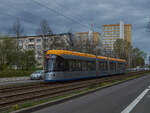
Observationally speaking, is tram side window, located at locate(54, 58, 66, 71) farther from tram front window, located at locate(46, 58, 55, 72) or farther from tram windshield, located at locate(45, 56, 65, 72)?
tram front window, located at locate(46, 58, 55, 72)

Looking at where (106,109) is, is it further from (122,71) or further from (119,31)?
(119,31)

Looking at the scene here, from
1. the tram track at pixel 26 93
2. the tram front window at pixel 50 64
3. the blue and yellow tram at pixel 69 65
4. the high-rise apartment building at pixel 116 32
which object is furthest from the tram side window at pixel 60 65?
the high-rise apartment building at pixel 116 32

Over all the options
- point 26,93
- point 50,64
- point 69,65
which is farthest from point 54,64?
point 26,93

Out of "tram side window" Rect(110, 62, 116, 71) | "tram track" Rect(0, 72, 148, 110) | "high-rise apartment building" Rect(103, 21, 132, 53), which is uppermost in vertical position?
"high-rise apartment building" Rect(103, 21, 132, 53)

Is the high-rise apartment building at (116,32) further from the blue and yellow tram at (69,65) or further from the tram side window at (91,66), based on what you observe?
the blue and yellow tram at (69,65)

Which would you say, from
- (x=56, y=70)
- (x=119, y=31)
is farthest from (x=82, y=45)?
(x=119, y=31)

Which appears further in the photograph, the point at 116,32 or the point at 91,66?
the point at 116,32

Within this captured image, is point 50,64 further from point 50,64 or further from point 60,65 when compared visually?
point 60,65

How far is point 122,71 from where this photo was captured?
43031mm

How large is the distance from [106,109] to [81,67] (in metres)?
15.4

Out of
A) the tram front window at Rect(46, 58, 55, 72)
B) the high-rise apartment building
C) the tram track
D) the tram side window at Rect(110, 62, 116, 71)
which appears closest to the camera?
the tram track

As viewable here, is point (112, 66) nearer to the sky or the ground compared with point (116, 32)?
nearer to the ground

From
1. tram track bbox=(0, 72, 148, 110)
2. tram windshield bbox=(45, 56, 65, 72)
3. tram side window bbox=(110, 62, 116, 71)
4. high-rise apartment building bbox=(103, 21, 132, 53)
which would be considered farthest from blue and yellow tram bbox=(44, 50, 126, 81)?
high-rise apartment building bbox=(103, 21, 132, 53)

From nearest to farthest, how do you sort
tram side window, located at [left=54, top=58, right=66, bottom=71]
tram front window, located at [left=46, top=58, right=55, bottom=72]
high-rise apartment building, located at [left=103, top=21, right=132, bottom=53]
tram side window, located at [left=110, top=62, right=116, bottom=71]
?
tram front window, located at [left=46, top=58, right=55, bottom=72] → tram side window, located at [left=54, top=58, right=66, bottom=71] → tram side window, located at [left=110, top=62, right=116, bottom=71] → high-rise apartment building, located at [left=103, top=21, right=132, bottom=53]
